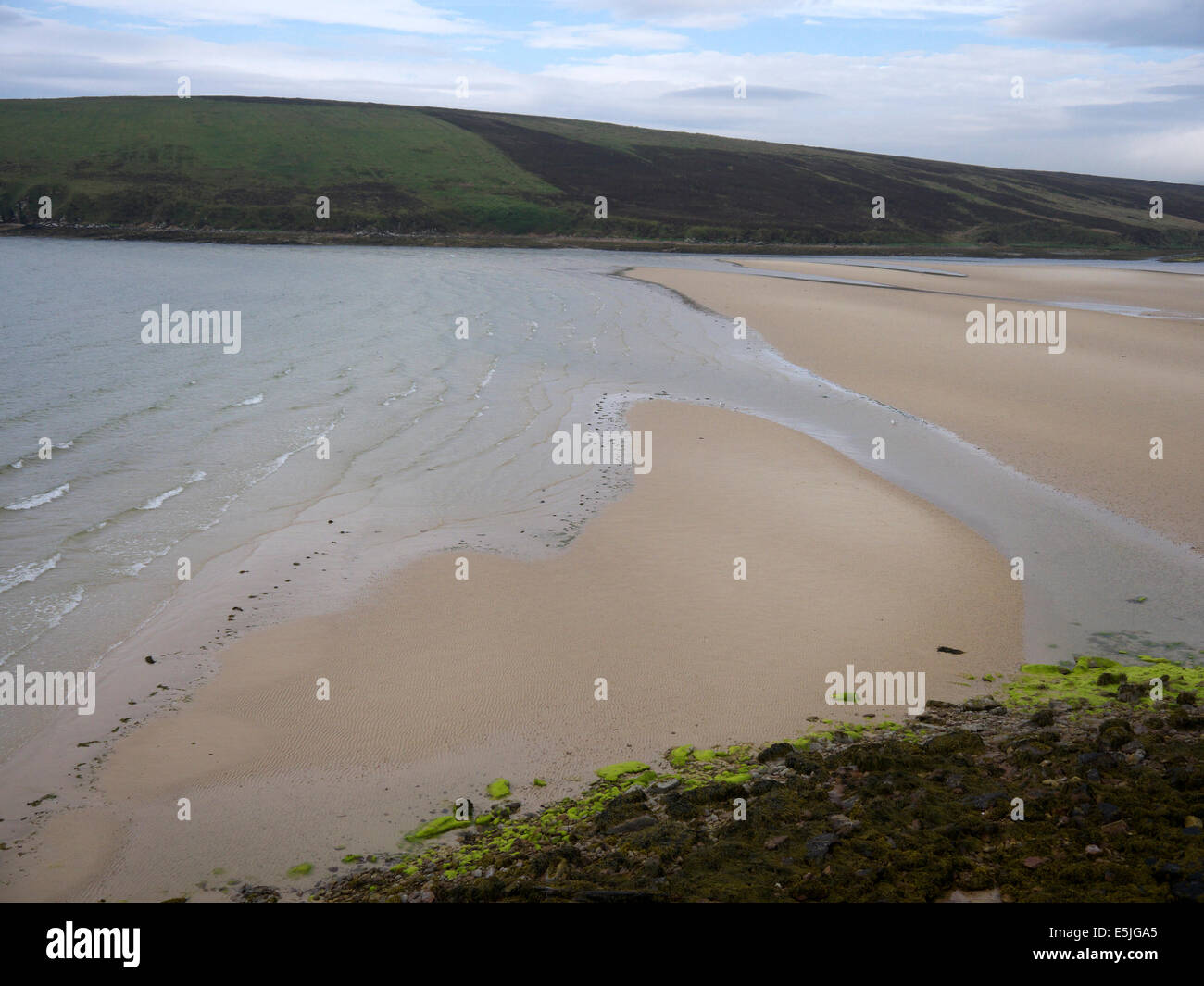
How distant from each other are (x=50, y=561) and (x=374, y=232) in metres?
59.1

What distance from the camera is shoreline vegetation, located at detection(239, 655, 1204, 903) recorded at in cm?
480

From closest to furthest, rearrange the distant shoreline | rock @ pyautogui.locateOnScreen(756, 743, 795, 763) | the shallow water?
rock @ pyautogui.locateOnScreen(756, 743, 795, 763)
the shallow water
the distant shoreline

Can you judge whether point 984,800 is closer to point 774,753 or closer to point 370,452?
point 774,753

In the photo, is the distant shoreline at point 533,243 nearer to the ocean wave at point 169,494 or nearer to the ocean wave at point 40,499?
the ocean wave at point 169,494

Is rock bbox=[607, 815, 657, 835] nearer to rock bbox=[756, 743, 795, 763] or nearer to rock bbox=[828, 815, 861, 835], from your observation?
rock bbox=[828, 815, 861, 835]

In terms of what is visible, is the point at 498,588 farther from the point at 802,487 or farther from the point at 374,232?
the point at 374,232

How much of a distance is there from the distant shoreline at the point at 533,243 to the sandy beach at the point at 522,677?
181ft

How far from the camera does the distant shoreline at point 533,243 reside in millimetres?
60000

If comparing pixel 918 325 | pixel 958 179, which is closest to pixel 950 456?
pixel 918 325

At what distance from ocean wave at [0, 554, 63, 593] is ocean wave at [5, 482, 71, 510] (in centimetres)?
214

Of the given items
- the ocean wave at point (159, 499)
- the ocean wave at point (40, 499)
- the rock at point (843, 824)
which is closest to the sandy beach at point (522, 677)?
the rock at point (843, 824)

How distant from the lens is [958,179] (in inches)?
4104

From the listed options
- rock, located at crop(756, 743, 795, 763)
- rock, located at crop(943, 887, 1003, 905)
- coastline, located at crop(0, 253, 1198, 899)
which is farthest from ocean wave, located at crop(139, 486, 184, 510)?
rock, located at crop(943, 887, 1003, 905)

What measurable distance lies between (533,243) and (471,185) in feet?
52.9
